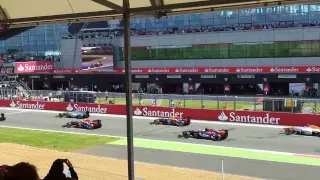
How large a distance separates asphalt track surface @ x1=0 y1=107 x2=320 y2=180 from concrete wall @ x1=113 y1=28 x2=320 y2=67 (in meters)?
21.7

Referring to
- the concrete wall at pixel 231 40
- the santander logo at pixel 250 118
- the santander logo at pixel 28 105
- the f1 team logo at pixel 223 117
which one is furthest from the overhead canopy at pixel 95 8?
the concrete wall at pixel 231 40

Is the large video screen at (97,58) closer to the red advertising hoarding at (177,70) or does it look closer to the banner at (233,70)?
the red advertising hoarding at (177,70)

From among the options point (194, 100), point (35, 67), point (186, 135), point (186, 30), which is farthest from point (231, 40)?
point (35, 67)

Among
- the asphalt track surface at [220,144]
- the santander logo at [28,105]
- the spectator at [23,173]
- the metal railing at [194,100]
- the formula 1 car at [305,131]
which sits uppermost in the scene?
the spectator at [23,173]

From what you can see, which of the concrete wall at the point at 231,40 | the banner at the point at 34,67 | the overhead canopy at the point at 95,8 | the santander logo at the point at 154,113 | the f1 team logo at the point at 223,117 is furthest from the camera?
the banner at the point at 34,67

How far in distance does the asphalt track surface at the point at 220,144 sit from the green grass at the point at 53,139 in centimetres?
178

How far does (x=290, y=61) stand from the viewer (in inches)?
2052

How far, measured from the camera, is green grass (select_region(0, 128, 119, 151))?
2653 cm

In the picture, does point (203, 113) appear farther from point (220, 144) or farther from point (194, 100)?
point (220, 144)

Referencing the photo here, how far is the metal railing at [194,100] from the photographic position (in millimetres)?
33128

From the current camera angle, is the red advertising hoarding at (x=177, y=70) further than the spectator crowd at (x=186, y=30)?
No

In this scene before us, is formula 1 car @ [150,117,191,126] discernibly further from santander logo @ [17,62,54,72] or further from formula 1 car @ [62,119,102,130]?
santander logo @ [17,62,54,72]

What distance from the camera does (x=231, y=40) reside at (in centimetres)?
5531

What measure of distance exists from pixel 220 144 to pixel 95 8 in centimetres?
2139
